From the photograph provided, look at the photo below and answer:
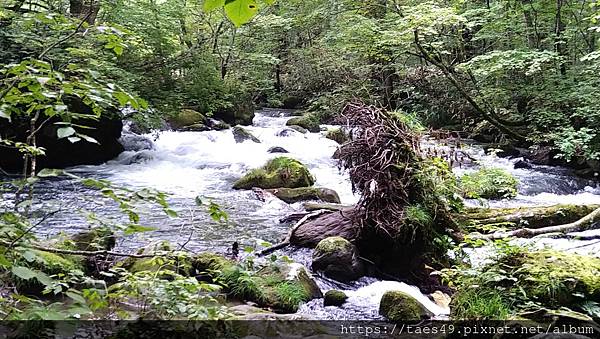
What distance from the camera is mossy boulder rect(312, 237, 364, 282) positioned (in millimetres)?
5273

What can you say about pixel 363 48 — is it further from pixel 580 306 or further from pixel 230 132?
pixel 580 306

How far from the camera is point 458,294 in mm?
3611

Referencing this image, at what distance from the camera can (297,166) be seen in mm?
9938

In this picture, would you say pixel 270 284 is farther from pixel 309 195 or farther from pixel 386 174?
pixel 309 195

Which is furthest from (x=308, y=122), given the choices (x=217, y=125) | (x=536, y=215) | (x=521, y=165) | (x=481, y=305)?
(x=481, y=305)

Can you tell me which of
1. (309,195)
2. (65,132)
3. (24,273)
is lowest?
(309,195)

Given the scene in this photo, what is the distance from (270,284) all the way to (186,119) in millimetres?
11534

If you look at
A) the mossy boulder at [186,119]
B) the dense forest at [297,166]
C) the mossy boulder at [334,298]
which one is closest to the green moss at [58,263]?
the dense forest at [297,166]

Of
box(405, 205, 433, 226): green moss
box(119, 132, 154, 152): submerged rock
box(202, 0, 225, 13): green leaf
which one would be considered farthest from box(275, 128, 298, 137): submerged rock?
box(202, 0, 225, 13): green leaf

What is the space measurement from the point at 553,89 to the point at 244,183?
27.5 feet

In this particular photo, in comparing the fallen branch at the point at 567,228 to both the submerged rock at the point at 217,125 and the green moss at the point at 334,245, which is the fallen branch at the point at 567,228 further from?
the submerged rock at the point at 217,125

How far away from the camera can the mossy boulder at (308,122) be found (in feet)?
53.9

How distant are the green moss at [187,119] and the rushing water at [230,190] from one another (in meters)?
0.69

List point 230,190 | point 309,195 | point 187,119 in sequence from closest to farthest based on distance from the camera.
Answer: point 309,195
point 230,190
point 187,119
